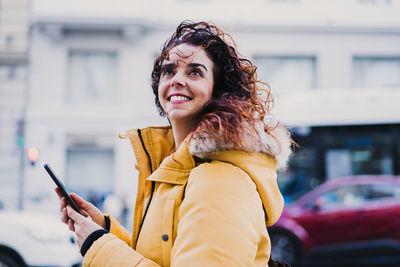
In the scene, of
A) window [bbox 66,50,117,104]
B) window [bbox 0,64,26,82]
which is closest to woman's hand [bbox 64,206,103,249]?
window [bbox 66,50,117,104]

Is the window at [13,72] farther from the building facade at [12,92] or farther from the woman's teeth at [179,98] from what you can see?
the woman's teeth at [179,98]

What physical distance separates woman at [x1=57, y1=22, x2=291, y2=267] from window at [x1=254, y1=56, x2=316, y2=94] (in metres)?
12.3

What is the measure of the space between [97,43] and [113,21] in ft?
3.09

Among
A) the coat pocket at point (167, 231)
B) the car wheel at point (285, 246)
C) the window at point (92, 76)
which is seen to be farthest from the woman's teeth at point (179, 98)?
the window at point (92, 76)

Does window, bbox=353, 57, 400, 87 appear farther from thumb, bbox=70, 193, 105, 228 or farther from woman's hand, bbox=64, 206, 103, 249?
woman's hand, bbox=64, 206, 103, 249

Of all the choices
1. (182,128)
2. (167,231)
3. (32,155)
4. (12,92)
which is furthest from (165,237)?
(12,92)

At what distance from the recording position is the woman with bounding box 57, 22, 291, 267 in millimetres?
1228

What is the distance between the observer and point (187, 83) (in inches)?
67.6

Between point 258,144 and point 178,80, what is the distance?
0.48 meters

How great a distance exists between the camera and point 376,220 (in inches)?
283

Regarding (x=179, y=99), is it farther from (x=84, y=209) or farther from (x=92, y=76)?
(x=92, y=76)

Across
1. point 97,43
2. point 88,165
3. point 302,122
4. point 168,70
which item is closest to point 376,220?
point 302,122

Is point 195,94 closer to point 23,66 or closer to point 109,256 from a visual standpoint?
point 109,256

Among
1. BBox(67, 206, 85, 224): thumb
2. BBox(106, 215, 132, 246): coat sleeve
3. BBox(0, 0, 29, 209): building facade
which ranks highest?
BBox(0, 0, 29, 209): building facade
